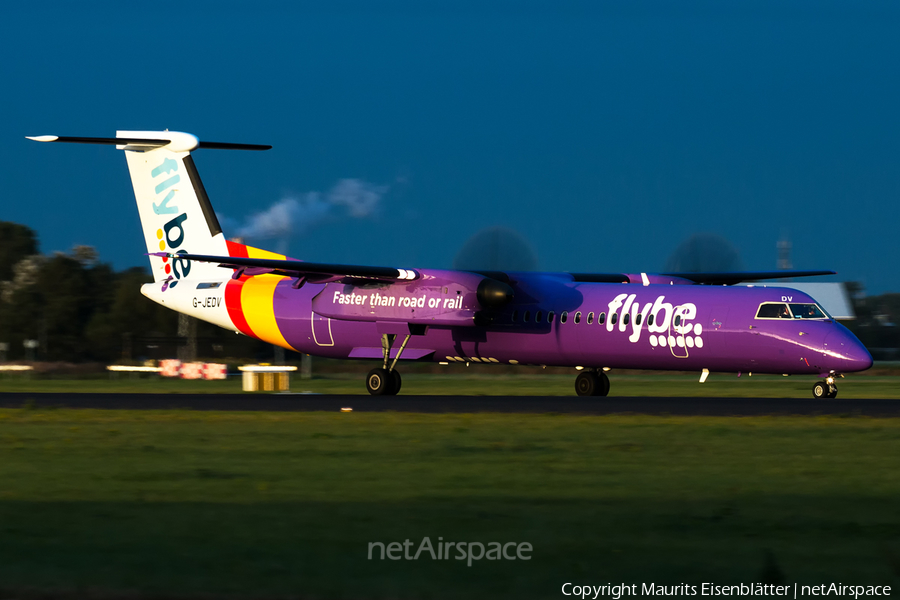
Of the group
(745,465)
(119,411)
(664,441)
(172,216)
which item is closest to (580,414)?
(664,441)

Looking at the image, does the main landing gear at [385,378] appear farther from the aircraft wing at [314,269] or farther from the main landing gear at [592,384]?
the main landing gear at [592,384]

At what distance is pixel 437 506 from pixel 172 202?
25.8m

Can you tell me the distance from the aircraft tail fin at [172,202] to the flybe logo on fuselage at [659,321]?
1284cm

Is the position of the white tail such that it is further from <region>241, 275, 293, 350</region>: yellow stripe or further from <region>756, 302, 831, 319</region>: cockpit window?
<region>756, 302, 831, 319</region>: cockpit window

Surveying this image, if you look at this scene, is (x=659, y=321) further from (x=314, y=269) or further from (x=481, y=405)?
(x=314, y=269)

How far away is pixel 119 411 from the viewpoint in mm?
22953

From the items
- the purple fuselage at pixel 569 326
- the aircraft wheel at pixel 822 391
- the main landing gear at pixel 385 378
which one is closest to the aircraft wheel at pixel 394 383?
the main landing gear at pixel 385 378

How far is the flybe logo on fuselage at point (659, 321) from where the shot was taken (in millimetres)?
26578

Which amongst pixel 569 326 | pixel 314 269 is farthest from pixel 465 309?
pixel 314 269

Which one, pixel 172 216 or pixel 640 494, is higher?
pixel 172 216

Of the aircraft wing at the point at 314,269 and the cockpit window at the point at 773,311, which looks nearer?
the cockpit window at the point at 773,311

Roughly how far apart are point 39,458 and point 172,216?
20.6 m

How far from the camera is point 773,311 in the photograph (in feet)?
85.4

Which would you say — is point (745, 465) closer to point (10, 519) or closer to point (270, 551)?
point (270, 551)
